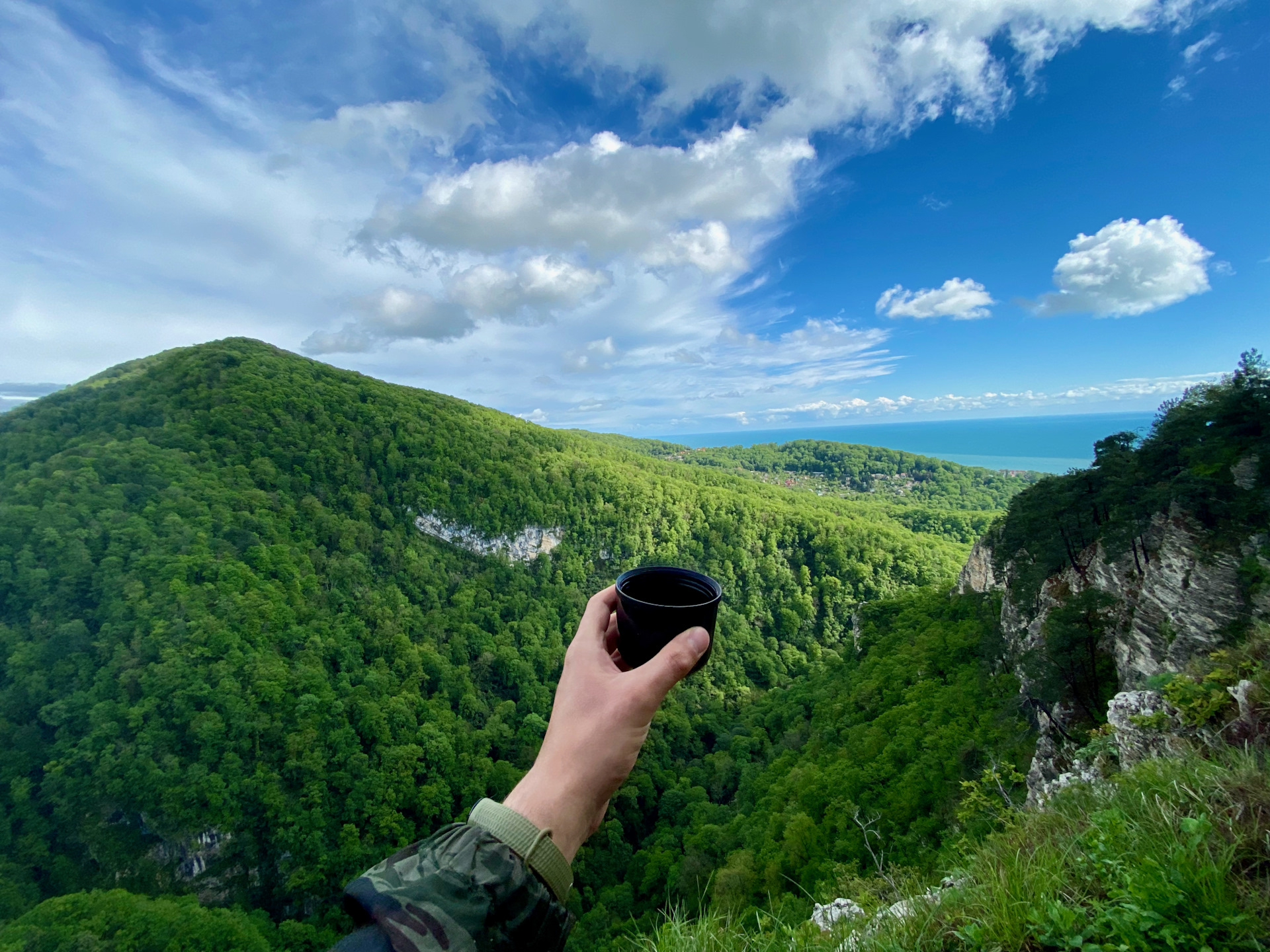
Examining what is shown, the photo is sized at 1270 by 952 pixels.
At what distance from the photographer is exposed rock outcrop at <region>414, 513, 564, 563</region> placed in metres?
53.7

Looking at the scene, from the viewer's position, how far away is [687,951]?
1896 millimetres

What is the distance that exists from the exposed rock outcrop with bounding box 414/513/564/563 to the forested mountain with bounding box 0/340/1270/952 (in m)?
0.33

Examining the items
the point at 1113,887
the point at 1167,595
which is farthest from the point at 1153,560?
the point at 1113,887

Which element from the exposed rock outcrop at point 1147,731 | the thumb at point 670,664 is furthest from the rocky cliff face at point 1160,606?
the thumb at point 670,664

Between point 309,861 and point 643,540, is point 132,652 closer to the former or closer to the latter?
point 309,861

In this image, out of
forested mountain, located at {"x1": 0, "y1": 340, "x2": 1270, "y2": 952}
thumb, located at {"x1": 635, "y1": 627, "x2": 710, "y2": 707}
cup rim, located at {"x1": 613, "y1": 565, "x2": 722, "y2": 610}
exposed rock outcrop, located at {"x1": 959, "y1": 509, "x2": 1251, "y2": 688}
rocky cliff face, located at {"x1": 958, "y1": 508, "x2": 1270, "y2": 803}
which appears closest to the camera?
thumb, located at {"x1": 635, "y1": 627, "x2": 710, "y2": 707}

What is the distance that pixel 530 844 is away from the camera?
1.19 metres

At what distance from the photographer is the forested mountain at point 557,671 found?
2326 millimetres

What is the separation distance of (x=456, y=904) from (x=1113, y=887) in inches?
77.4

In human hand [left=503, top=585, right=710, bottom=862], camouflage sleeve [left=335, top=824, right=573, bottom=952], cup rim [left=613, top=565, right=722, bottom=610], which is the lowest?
camouflage sleeve [left=335, top=824, right=573, bottom=952]

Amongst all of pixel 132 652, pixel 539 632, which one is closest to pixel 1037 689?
pixel 539 632

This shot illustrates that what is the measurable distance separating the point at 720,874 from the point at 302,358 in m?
79.9

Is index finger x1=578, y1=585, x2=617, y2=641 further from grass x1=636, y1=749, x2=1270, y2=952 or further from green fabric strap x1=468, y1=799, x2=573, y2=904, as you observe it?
grass x1=636, y1=749, x2=1270, y2=952

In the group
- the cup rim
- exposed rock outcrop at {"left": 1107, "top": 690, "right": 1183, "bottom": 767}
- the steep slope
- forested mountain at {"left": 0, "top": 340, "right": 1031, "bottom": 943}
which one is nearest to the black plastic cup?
the cup rim
